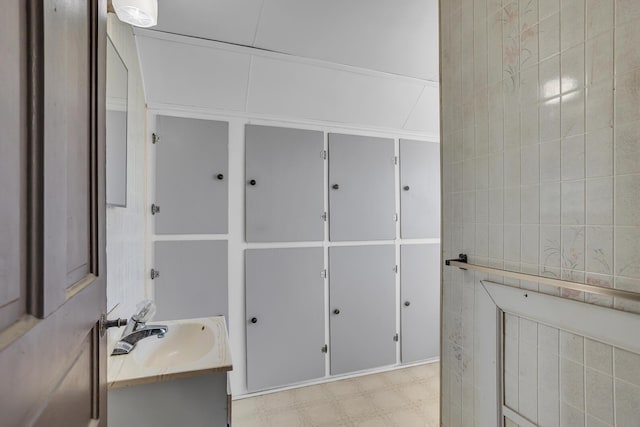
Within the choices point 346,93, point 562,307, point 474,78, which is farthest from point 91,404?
point 346,93

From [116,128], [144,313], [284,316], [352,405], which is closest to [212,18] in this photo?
[116,128]

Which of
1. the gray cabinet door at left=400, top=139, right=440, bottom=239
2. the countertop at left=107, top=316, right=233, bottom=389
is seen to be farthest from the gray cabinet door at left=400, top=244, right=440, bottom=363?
the countertop at left=107, top=316, right=233, bottom=389

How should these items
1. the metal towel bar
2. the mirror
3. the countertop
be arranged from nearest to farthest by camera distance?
the metal towel bar, the countertop, the mirror

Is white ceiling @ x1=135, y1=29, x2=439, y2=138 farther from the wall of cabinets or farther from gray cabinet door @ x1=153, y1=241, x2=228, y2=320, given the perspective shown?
gray cabinet door @ x1=153, y1=241, x2=228, y2=320

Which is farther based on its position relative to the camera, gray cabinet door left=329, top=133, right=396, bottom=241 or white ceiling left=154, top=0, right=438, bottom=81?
gray cabinet door left=329, top=133, right=396, bottom=241

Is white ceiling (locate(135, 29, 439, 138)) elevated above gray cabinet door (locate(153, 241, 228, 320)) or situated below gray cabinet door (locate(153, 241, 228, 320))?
above

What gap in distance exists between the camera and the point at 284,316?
2.32 m

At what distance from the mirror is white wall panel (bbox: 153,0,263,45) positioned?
1.34 feet

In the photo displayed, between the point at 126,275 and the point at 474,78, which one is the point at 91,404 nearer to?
the point at 126,275

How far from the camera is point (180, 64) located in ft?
6.14

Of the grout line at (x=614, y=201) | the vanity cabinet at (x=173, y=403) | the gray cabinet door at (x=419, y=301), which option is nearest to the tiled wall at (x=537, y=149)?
the grout line at (x=614, y=201)

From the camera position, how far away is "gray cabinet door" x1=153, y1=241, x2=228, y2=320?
2041mm

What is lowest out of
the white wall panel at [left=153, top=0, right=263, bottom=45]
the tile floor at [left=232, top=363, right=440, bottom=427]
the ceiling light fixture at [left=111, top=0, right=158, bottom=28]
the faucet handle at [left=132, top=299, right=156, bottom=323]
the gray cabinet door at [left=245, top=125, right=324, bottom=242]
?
the tile floor at [left=232, top=363, right=440, bottom=427]

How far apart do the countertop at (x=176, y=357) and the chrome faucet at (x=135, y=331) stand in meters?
0.02
